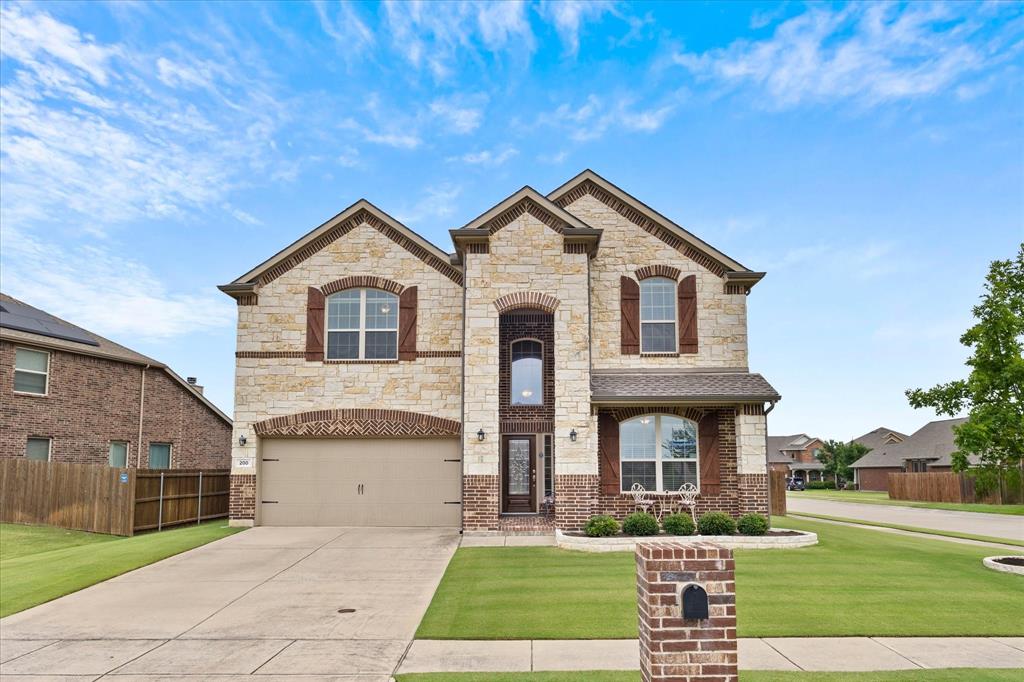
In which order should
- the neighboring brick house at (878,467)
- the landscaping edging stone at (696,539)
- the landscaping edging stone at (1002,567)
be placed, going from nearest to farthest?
1. the landscaping edging stone at (1002,567)
2. the landscaping edging stone at (696,539)
3. the neighboring brick house at (878,467)

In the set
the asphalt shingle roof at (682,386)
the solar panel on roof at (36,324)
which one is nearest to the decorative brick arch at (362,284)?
the asphalt shingle roof at (682,386)

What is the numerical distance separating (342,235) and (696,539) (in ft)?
38.6

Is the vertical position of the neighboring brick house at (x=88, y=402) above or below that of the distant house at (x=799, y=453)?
above

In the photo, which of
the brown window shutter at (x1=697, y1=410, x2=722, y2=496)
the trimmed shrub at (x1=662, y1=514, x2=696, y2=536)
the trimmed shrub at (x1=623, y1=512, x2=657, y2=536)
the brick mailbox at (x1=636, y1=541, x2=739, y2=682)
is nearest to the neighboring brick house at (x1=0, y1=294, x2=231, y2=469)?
the trimmed shrub at (x1=623, y1=512, x2=657, y2=536)

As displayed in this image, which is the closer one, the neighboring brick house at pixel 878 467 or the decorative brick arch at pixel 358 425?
the decorative brick arch at pixel 358 425

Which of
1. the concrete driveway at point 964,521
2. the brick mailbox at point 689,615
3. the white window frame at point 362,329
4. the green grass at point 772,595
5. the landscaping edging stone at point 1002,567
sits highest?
the white window frame at point 362,329

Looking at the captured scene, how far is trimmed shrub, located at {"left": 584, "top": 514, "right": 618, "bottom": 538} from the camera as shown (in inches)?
594

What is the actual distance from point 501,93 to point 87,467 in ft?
50.6

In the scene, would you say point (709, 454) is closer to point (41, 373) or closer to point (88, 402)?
point (88, 402)

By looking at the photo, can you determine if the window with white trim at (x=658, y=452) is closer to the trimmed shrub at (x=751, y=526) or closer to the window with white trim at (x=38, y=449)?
the trimmed shrub at (x=751, y=526)

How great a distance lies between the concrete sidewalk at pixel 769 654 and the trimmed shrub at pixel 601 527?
6569mm

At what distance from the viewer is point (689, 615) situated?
4895mm

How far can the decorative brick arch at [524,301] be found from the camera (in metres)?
17.5

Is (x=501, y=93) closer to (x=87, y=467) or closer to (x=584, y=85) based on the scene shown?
(x=584, y=85)
